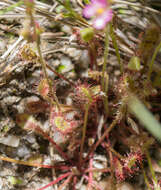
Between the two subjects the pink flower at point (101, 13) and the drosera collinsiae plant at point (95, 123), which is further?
the drosera collinsiae plant at point (95, 123)

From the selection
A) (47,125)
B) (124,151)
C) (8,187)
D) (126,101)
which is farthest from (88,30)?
(8,187)

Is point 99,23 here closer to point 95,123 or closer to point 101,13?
point 101,13

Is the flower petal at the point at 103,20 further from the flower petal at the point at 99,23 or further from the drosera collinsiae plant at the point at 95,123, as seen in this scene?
the drosera collinsiae plant at the point at 95,123

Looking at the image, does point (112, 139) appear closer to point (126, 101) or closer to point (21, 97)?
point (126, 101)

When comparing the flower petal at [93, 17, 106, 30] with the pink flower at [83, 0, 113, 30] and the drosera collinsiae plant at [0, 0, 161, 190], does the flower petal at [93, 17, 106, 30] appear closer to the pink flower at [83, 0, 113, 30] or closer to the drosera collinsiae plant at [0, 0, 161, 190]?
the pink flower at [83, 0, 113, 30]

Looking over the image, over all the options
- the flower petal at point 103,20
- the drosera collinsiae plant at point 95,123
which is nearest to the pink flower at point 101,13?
the flower petal at point 103,20

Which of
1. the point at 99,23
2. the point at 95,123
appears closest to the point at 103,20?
the point at 99,23

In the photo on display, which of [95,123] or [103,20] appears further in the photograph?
[95,123]

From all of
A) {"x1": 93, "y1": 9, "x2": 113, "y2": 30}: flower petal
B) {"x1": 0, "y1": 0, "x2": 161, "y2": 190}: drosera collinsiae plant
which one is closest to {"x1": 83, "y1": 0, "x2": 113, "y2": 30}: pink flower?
{"x1": 93, "y1": 9, "x2": 113, "y2": 30}: flower petal

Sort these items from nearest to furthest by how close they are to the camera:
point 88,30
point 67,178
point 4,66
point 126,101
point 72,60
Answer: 1. point 88,30
2. point 126,101
3. point 4,66
4. point 67,178
5. point 72,60

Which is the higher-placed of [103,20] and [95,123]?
[103,20]

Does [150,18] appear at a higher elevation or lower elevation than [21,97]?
higher
